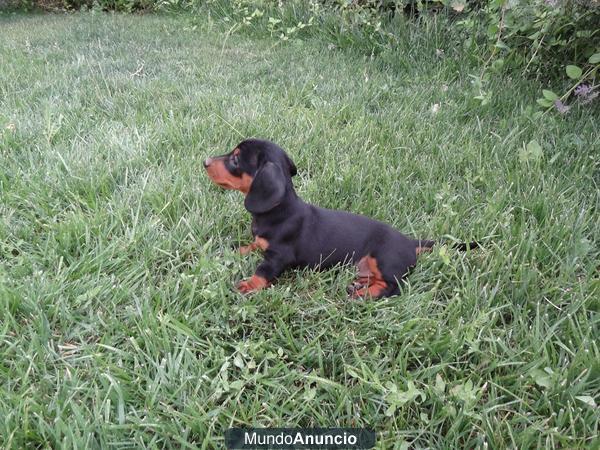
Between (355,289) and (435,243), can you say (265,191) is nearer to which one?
(355,289)

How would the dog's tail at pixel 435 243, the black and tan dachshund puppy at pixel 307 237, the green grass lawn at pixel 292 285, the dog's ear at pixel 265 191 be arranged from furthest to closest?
1. the dog's tail at pixel 435 243
2. the black and tan dachshund puppy at pixel 307 237
3. the dog's ear at pixel 265 191
4. the green grass lawn at pixel 292 285

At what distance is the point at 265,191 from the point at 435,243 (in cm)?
90

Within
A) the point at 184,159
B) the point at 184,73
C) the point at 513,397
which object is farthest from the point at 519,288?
the point at 184,73

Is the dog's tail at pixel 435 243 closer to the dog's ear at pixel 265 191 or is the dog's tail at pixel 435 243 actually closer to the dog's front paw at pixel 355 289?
the dog's front paw at pixel 355 289

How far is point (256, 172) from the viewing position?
2.11m

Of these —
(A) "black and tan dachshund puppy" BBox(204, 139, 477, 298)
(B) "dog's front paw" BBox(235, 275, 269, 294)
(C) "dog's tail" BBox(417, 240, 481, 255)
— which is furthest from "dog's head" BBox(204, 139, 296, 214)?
(C) "dog's tail" BBox(417, 240, 481, 255)

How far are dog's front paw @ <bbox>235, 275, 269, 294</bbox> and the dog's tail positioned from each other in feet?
2.49

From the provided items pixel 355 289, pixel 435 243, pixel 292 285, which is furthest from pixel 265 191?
pixel 435 243

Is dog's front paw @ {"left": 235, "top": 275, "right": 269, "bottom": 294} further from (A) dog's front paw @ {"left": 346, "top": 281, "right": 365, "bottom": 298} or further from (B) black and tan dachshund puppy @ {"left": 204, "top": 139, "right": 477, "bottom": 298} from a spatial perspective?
(A) dog's front paw @ {"left": 346, "top": 281, "right": 365, "bottom": 298}

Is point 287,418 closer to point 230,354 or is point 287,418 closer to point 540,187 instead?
point 230,354

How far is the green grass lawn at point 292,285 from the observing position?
1520 millimetres

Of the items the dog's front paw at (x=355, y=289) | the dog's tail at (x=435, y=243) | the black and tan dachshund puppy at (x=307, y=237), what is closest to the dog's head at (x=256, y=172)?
the black and tan dachshund puppy at (x=307, y=237)

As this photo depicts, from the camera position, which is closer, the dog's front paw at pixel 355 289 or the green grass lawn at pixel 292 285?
the green grass lawn at pixel 292 285

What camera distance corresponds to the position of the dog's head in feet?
Answer: 6.58
